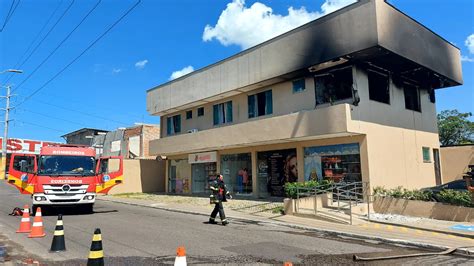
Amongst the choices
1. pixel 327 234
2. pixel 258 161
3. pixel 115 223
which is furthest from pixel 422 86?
pixel 115 223

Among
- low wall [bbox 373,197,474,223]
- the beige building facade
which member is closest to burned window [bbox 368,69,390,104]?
low wall [bbox 373,197,474,223]

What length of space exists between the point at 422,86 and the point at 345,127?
27.8 feet

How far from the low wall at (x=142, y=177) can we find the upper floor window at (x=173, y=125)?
415 cm

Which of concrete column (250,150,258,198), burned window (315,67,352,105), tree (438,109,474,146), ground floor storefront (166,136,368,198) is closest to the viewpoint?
ground floor storefront (166,136,368,198)

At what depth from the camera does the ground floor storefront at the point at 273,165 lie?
1722 centimetres

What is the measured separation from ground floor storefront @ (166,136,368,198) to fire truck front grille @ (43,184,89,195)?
9.91 meters

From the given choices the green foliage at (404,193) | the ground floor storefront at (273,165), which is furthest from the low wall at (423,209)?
the ground floor storefront at (273,165)

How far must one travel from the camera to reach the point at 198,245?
9.21 meters

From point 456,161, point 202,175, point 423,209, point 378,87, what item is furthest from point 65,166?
point 456,161

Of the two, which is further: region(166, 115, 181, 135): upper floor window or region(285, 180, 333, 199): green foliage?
region(166, 115, 181, 135): upper floor window

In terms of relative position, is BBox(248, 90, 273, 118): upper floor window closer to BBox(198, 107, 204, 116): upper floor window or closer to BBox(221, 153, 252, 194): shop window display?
BBox(221, 153, 252, 194): shop window display

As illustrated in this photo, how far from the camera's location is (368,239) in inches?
414

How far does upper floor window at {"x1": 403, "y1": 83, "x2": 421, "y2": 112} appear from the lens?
20.3 meters

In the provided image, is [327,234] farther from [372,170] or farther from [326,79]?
[326,79]
